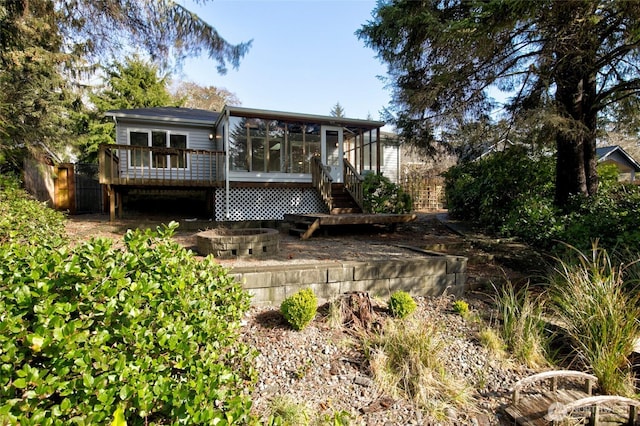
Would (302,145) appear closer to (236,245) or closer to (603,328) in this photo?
(236,245)

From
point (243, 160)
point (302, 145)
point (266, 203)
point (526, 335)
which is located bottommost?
point (526, 335)

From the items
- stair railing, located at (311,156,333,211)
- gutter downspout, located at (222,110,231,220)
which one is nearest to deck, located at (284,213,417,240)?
stair railing, located at (311,156,333,211)

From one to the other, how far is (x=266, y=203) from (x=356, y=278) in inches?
275

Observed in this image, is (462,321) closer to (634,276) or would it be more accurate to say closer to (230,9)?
(634,276)

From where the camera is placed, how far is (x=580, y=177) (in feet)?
22.9

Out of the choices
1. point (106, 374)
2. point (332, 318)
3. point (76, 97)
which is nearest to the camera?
point (106, 374)

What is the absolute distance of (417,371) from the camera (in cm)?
302

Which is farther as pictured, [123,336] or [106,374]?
[123,336]

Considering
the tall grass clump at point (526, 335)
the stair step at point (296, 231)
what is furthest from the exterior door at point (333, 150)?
→ the tall grass clump at point (526, 335)

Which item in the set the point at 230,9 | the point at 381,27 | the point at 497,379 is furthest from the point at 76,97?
the point at 497,379

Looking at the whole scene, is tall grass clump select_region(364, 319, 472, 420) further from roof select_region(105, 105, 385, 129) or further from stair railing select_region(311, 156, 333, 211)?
roof select_region(105, 105, 385, 129)

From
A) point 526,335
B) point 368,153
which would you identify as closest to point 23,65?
point 526,335

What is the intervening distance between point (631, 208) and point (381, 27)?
531 cm

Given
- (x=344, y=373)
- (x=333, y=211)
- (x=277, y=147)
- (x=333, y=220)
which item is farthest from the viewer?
(x=277, y=147)
